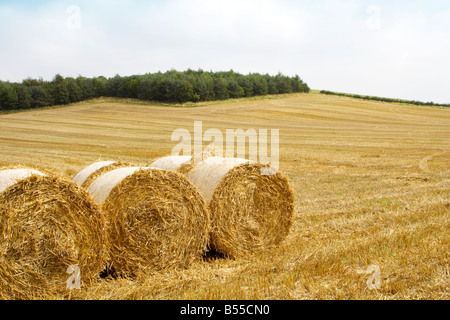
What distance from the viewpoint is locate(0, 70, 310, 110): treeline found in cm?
5297

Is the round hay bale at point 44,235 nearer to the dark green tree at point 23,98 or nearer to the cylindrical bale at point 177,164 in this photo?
the cylindrical bale at point 177,164

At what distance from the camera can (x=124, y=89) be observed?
60125mm

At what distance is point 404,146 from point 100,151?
645 inches

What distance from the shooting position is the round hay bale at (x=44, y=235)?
418 centimetres

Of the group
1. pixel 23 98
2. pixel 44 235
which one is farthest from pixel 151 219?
pixel 23 98

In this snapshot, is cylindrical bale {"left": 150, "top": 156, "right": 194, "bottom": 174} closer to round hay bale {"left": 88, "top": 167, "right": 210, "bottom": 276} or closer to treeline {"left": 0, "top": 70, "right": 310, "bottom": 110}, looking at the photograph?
round hay bale {"left": 88, "top": 167, "right": 210, "bottom": 276}

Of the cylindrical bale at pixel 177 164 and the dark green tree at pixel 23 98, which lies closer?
the cylindrical bale at pixel 177 164

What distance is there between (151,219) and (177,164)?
1.52m

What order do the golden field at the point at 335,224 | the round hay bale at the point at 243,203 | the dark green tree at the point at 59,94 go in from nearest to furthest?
1. the golden field at the point at 335,224
2. the round hay bale at the point at 243,203
3. the dark green tree at the point at 59,94

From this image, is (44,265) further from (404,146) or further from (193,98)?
(193,98)

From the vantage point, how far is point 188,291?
4.52 metres

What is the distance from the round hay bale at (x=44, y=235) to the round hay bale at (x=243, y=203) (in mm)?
1721

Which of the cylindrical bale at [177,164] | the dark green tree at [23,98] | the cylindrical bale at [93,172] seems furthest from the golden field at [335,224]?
the dark green tree at [23,98]
